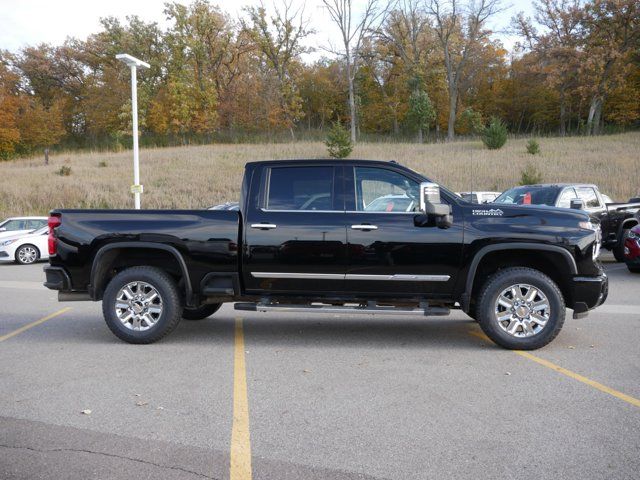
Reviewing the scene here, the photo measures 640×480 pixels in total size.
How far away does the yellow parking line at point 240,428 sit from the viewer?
3.64 meters

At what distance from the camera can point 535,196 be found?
46.8 feet

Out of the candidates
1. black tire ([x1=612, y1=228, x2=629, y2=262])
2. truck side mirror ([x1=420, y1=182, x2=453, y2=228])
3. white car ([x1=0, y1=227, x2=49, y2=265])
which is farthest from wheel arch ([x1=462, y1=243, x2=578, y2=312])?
white car ([x1=0, y1=227, x2=49, y2=265])

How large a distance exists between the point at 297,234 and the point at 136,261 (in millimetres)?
2065

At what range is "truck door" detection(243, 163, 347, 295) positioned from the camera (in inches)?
261

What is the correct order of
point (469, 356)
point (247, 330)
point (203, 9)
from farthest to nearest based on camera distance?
1. point (203, 9)
2. point (247, 330)
3. point (469, 356)

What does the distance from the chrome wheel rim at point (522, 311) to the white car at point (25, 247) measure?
49.4ft

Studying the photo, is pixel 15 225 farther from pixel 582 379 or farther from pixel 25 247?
pixel 582 379

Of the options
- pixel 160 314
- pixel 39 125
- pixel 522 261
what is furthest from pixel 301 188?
pixel 39 125

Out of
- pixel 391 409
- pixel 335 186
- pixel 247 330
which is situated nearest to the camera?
pixel 391 409

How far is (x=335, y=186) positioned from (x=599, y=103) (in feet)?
192

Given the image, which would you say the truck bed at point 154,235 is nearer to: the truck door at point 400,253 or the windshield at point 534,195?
the truck door at point 400,253

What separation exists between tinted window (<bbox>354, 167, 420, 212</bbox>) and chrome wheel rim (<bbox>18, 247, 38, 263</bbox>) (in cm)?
1459

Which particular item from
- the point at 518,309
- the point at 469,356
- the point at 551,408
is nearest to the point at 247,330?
the point at 469,356

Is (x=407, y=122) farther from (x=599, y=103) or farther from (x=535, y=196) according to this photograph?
(x=535, y=196)
